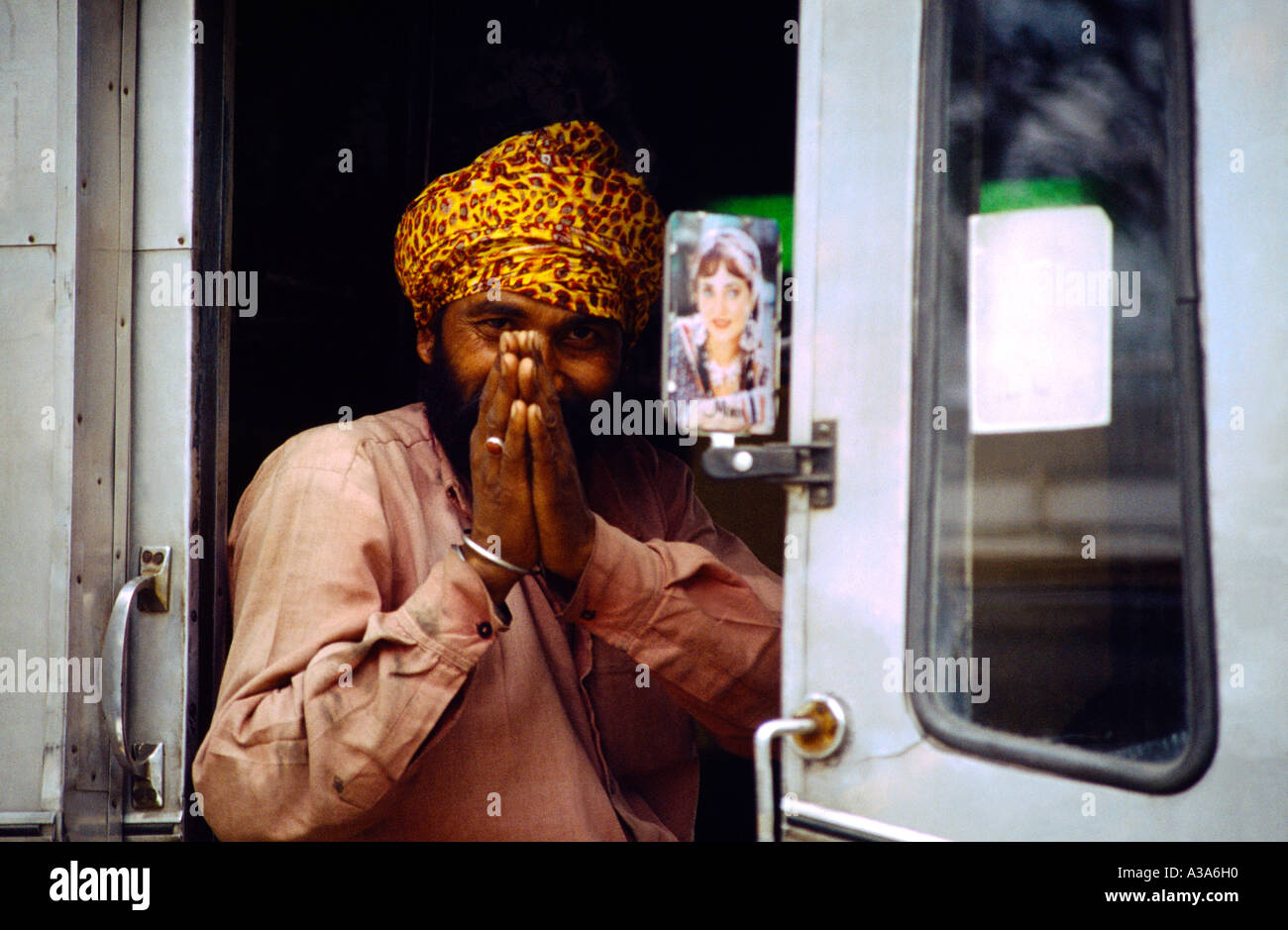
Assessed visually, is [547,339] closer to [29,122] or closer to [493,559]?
[493,559]

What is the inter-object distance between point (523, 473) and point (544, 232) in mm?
743

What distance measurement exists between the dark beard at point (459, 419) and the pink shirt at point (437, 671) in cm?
3

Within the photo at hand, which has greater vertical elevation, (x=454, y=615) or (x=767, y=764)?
(x=454, y=615)

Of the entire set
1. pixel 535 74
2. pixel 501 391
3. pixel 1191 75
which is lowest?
pixel 501 391

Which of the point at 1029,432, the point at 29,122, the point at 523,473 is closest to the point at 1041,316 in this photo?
the point at 1029,432

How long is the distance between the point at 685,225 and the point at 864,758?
598 millimetres

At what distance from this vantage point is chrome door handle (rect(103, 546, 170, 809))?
1850 mm

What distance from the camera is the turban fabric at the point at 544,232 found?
2.23 m

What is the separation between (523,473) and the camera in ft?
5.36

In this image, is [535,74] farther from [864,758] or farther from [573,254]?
[864,758]

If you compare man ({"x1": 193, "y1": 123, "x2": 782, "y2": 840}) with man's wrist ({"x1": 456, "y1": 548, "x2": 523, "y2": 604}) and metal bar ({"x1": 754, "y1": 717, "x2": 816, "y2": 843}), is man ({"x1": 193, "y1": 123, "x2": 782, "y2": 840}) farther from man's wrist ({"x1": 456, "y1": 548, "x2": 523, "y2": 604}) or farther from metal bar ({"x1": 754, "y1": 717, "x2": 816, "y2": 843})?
metal bar ({"x1": 754, "y1": 717, "x2": 816, "y2": 843})

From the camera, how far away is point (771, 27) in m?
3.16

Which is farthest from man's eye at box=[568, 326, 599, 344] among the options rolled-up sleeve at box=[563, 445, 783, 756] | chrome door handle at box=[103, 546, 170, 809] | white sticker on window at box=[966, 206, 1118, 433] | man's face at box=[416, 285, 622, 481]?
white sticker on window at box=[966, 206, 1118, 433]
